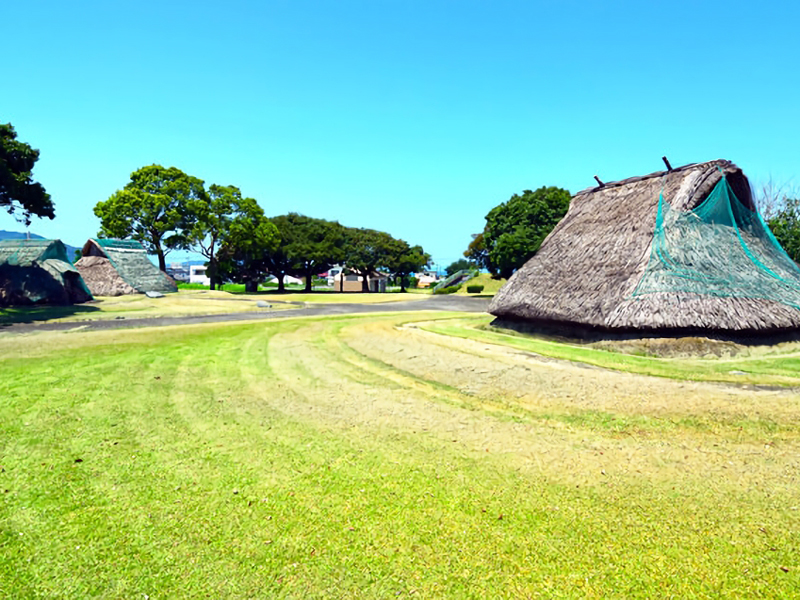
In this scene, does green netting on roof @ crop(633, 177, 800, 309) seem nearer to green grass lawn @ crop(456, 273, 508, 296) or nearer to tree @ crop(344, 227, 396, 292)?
green grass lawn @ crop(456, 273, 508, 296)

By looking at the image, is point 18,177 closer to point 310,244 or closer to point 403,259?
point 310,244

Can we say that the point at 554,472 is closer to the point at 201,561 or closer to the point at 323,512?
the point at 323,512

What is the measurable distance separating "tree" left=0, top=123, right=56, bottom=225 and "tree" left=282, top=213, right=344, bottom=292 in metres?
27.1

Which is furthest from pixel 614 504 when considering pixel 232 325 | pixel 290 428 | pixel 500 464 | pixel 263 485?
pixel 232 325

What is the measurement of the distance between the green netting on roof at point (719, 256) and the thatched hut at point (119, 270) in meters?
33.7

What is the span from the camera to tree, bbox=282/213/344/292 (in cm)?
4444

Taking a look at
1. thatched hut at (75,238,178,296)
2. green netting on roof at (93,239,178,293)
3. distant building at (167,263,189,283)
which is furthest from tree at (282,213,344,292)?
distant building at (167,263,189,283)

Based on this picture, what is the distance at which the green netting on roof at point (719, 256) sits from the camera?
33.6 ft

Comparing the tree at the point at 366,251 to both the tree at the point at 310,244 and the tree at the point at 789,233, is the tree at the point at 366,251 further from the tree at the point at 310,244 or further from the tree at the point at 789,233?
the tree at the point at 789,233

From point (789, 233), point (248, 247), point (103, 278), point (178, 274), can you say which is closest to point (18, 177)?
point (103, 278)

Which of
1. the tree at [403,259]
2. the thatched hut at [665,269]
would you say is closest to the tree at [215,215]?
the tree at [403,259]

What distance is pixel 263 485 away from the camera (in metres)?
3.61

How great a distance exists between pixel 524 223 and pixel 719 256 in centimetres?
1729

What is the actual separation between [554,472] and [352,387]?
3.59m
